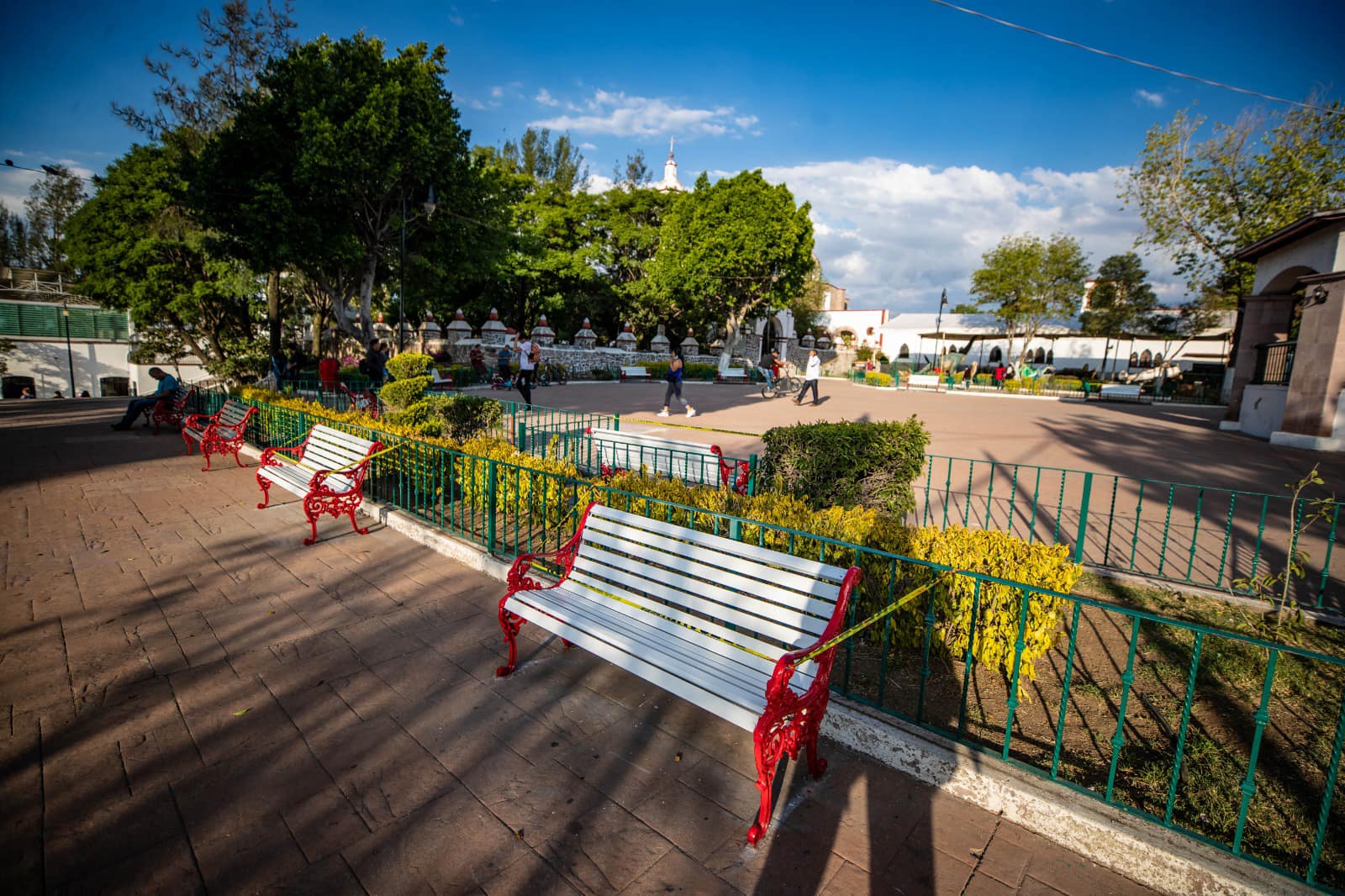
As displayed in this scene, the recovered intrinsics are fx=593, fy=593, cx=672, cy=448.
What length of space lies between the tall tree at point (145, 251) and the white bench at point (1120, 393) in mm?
35335

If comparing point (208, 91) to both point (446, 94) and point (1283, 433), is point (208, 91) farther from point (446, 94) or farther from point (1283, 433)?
point (1283, 433)

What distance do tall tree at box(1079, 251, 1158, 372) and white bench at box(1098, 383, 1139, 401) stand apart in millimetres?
19309

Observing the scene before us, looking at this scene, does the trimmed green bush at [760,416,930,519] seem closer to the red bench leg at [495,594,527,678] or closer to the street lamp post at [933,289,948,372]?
the red bench leg at [495,594,527,678]

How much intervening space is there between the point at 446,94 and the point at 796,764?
20865mm

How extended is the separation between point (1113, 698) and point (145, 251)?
27.0 m

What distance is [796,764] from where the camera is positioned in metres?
2.93

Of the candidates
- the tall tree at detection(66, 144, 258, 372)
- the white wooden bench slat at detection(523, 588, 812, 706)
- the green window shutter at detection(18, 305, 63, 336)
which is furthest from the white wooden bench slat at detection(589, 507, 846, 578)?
the green window shutter at detection(18, 305, 63, 336)

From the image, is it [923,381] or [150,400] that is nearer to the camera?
[150,400]

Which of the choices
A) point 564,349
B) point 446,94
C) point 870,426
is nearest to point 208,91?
point 446,94

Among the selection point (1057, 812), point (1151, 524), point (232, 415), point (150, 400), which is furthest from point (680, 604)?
point (150, 400)

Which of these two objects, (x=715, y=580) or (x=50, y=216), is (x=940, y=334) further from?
(x=50, y=216)

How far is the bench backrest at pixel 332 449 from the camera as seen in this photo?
6.16 meters

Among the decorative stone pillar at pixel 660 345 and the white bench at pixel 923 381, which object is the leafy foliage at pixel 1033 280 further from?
the decorative stone pillar at pixel 660 345

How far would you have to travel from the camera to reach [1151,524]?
7.25 m
